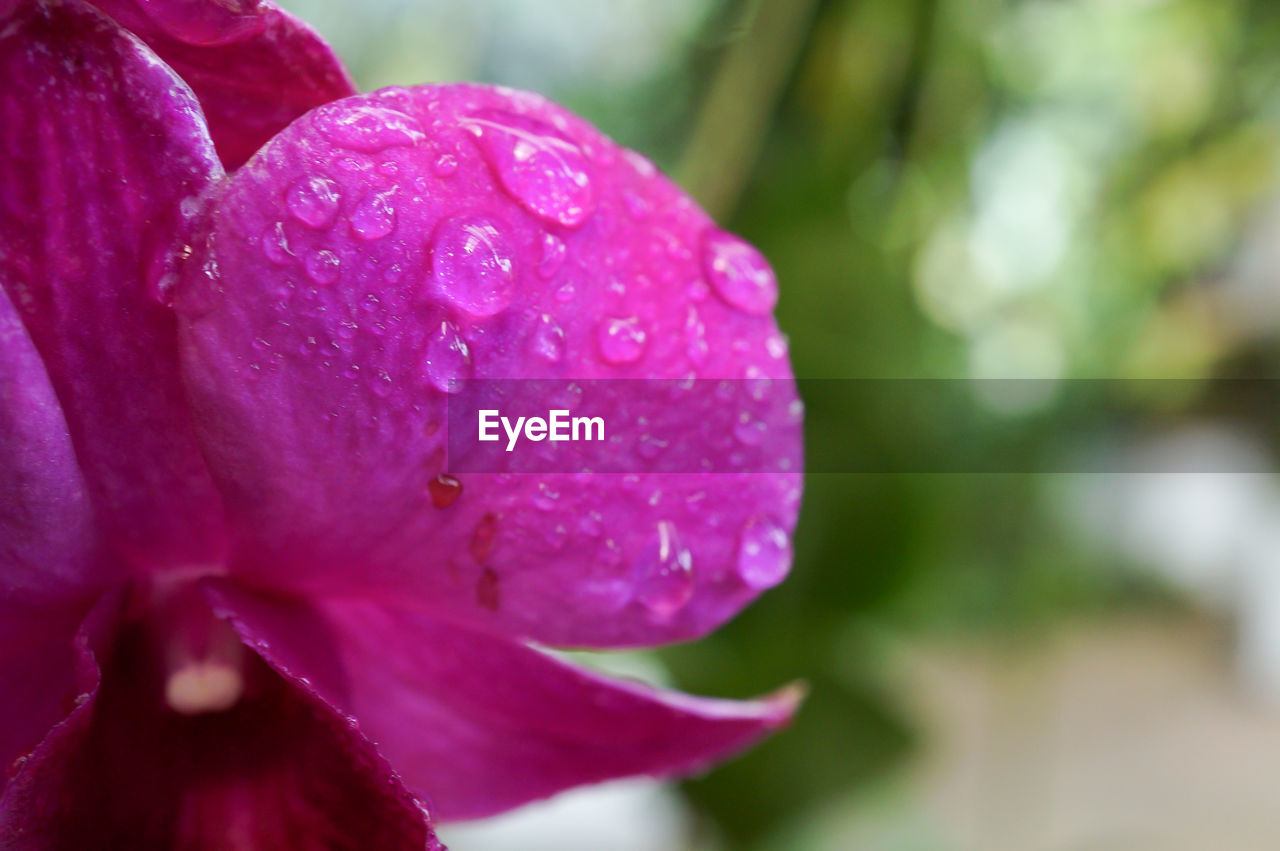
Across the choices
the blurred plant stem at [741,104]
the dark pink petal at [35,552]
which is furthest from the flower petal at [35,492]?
the blurred plant stem at [741,104]

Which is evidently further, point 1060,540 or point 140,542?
point 1060,540

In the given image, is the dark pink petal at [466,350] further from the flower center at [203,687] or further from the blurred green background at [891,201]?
the blurred green background at [891,201]

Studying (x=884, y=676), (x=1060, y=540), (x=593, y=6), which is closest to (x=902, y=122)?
(x=593, y=6)

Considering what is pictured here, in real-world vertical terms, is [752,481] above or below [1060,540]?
above

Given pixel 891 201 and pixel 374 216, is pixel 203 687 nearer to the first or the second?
pixel 374 216

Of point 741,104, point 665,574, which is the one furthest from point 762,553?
point 741,104

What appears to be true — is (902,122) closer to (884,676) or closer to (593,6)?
(593,6)
